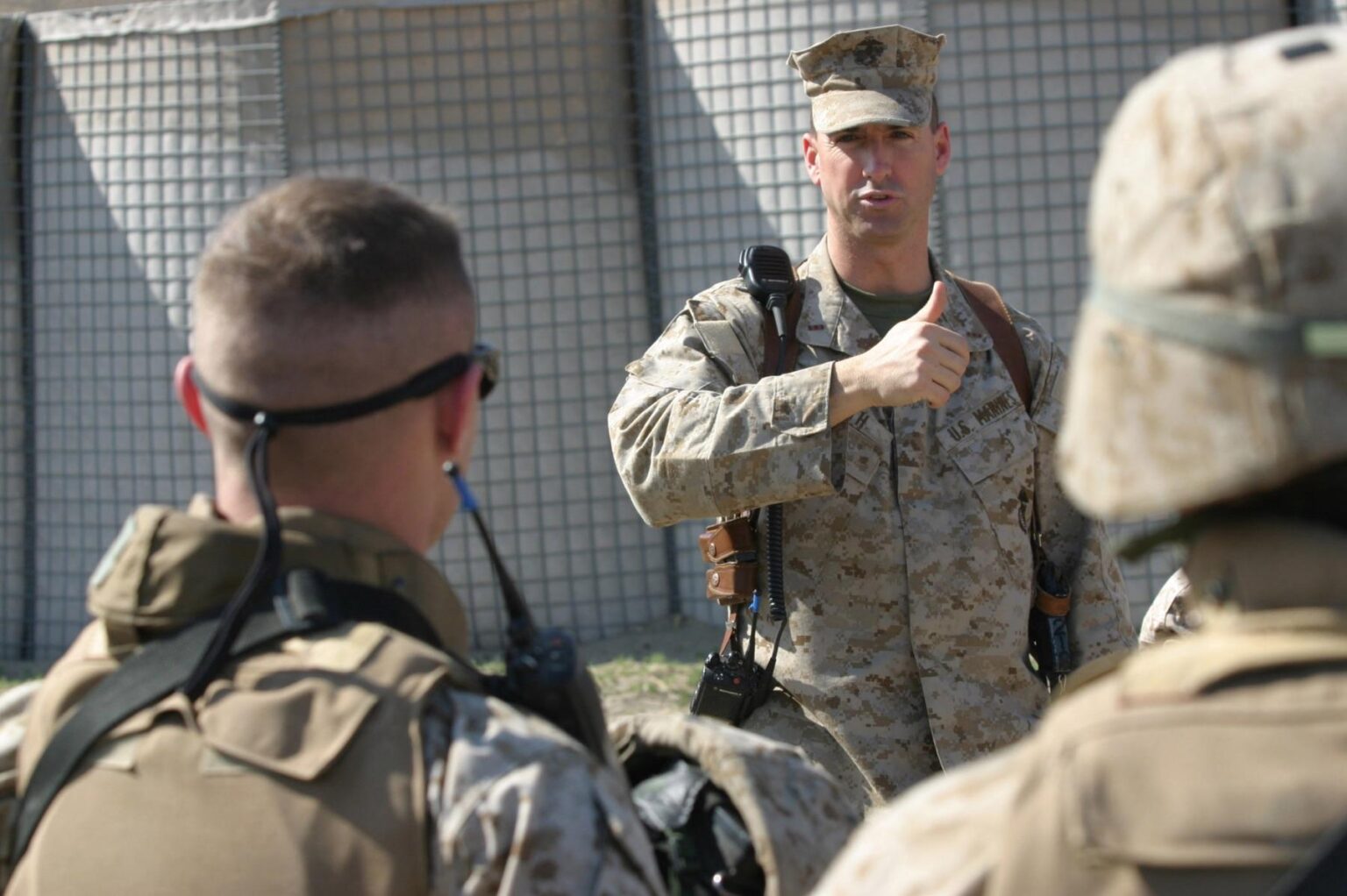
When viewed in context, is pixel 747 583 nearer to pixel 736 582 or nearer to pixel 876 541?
pixel 736 582

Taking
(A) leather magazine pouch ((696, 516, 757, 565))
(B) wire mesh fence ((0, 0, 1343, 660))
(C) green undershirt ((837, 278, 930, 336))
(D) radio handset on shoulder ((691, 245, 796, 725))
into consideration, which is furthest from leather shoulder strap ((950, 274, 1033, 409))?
(B) wire mesh fence ((0, 0, 1343, 660))

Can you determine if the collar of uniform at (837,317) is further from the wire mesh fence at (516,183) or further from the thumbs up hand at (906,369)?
the wire mesh fence at (516,183)

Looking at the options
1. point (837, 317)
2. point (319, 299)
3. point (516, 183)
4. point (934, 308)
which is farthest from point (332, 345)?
point (516, 183)

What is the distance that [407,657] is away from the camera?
162 centimetres

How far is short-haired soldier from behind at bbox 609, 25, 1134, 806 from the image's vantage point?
317 centimetres

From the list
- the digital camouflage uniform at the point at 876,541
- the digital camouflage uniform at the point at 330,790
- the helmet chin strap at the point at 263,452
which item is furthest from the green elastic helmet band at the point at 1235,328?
the digital camouflage uniform at the point at 876,541

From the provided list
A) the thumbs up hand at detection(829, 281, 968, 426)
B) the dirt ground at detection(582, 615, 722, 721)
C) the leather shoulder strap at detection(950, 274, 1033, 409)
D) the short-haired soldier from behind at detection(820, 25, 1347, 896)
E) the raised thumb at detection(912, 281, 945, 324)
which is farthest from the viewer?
the dirt ground at detection(582, 615, 722, 721)

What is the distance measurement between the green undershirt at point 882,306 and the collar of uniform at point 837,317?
27 millimetres

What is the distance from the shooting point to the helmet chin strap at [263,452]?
1646 millimetres

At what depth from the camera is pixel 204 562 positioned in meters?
1.69

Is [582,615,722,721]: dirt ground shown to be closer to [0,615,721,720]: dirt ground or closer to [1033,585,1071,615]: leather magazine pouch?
[0,615,721,720]: dirt ground

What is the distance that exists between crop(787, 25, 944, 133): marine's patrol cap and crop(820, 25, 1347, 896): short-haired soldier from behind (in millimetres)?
2294

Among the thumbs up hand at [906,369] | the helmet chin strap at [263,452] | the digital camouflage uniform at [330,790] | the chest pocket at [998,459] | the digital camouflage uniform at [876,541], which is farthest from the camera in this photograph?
the chest pocket at [998,459]

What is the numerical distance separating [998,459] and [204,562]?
2006 mm
